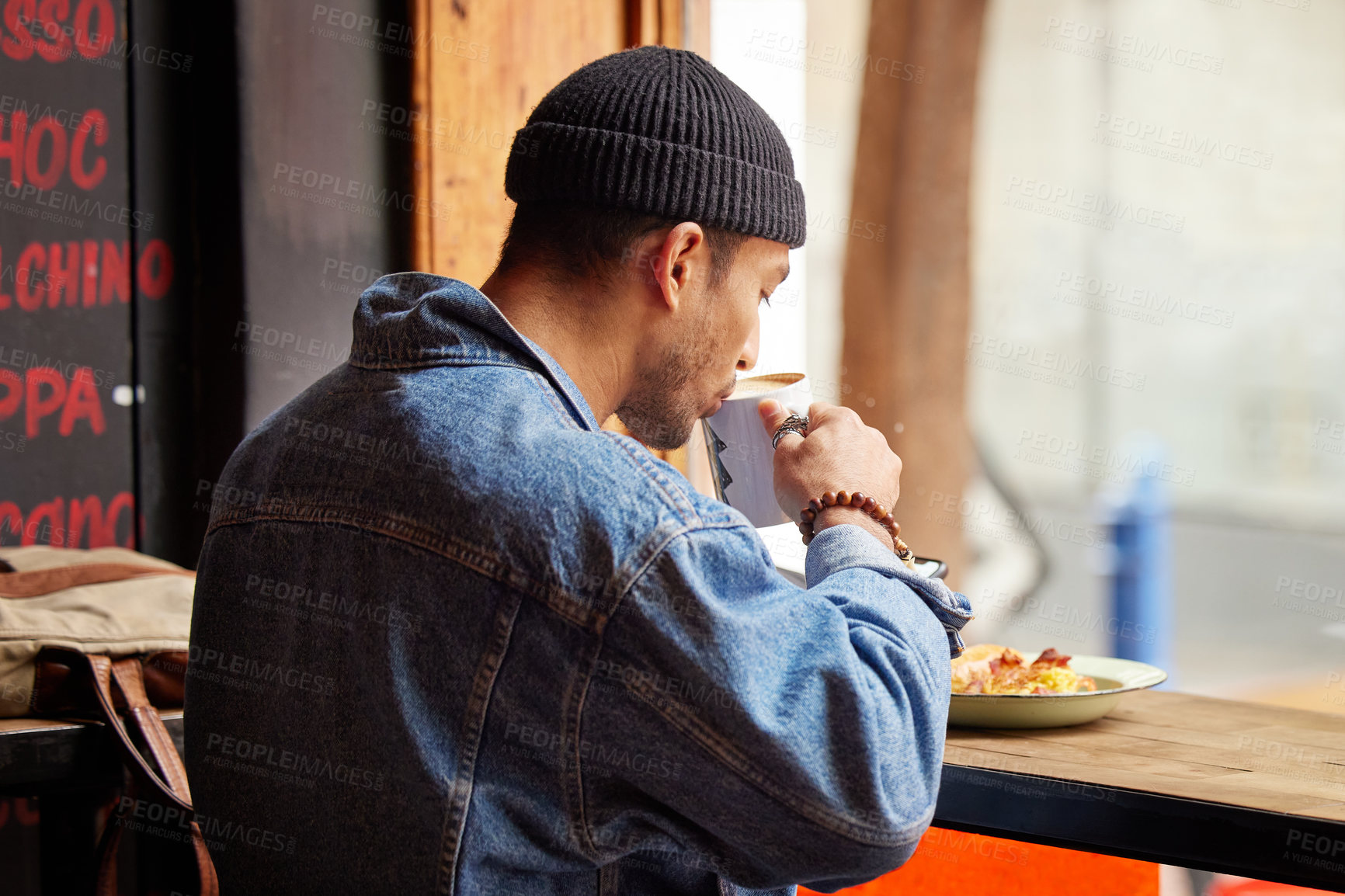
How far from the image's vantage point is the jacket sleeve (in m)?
0.67

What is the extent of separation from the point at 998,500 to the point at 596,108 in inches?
77.6

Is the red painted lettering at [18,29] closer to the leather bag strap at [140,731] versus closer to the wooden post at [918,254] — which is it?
the leather bag strap at [140,731]

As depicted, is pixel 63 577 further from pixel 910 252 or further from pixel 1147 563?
pixel 1147 563

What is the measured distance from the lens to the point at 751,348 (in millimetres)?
1122

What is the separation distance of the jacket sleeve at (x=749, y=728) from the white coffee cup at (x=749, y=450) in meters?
0.37

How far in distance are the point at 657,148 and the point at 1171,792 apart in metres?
0.76

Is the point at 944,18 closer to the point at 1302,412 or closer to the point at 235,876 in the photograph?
the point at 1302,412

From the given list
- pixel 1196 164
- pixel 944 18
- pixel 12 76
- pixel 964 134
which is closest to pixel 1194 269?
pixel 1196 164

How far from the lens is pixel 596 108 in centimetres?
101

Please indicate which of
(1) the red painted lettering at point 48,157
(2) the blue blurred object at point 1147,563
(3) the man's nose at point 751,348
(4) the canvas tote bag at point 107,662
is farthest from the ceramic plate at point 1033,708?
(1) the red painted lettering at point 48,157

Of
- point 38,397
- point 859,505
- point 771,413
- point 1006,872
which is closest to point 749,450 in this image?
point 771,413

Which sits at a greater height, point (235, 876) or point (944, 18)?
point (944, 18)

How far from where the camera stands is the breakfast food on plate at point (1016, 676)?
1.27 metres

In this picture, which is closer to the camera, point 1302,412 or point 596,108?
point 596,108
